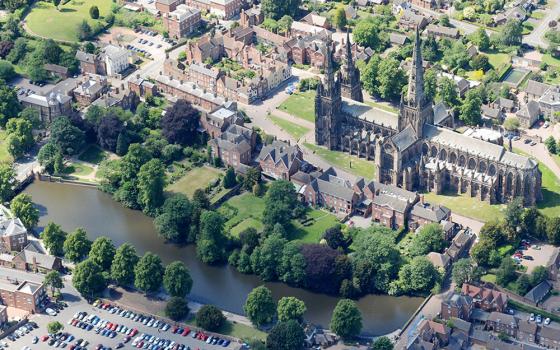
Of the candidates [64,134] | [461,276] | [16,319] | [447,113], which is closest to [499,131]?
Answer: [447,113]

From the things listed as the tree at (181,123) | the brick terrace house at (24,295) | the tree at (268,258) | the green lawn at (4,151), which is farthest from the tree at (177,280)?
the green lawn at (4,151)

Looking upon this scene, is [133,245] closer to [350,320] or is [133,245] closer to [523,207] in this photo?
[350,320]

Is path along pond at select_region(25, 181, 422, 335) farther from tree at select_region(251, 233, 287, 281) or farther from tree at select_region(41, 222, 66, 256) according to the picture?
tree at select_region(41, 222, 66, 256)

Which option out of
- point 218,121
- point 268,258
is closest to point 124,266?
point 268,258

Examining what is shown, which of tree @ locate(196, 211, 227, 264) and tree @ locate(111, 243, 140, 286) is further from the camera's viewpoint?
tree @ locate(196, 211, 227, 264)

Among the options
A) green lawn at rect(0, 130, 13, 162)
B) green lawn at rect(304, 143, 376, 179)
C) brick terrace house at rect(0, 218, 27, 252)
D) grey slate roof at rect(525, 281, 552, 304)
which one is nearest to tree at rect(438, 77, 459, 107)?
green lawn at rect(304, 143, 376, 179)

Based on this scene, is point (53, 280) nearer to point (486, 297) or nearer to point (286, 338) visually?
point (286, 338)
